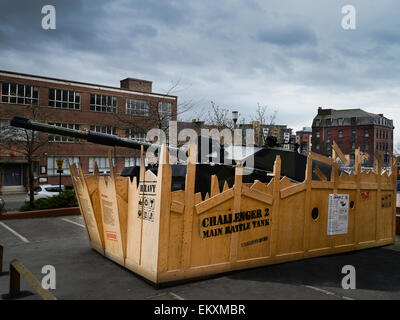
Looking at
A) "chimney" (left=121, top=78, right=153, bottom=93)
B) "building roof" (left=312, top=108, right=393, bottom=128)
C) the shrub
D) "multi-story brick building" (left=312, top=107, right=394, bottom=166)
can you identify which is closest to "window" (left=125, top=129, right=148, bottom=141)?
the shrub

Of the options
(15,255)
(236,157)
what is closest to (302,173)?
(236,157)

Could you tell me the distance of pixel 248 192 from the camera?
22.7ft

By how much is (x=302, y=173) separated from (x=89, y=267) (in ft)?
17.8

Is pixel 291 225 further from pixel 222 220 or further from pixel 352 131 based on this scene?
pixel 352 131

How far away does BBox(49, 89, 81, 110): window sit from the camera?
3944cm

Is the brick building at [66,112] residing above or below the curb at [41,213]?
above

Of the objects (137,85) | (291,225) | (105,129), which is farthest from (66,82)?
(291,225)

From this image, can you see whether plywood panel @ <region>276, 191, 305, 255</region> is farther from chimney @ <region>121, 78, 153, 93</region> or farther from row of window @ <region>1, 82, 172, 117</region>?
chimney @ <region>121, 78, 153, 93</region>

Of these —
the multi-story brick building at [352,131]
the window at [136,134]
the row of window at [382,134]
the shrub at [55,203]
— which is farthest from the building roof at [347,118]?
the shrub at [55,203]

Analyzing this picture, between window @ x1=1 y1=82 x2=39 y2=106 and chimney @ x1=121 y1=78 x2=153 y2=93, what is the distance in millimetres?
11294

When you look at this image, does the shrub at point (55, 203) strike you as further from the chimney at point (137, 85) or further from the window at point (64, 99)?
the chimney at point (137, 85)

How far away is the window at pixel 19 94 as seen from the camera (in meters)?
36.0

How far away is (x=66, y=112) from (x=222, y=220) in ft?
123
